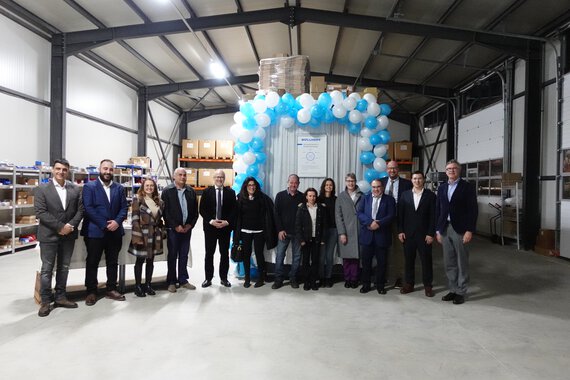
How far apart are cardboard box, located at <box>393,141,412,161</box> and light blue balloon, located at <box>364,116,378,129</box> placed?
8735mm

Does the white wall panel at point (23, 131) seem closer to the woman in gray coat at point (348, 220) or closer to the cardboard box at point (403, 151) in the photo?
the woman in gray coat at point (348, 220)

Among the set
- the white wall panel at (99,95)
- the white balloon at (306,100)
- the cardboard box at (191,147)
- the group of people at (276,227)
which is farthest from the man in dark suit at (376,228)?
the cardboard box at (191,147)

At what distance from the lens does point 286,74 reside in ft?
17.1

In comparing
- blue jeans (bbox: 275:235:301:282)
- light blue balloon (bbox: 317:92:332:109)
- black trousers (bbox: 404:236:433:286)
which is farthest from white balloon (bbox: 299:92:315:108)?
black trousers (bbox: 404:236:433:286)

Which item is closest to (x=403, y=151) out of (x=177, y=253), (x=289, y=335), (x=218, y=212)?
(x=218, y=212)

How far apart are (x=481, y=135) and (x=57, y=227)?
31.9 ft

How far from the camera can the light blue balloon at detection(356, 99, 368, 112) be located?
4820 millimetres

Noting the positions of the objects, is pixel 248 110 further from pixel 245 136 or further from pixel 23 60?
pixel 23 60

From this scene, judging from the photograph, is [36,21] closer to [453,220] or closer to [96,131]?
[96,131]

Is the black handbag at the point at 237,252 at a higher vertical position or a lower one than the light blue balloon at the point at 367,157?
lower

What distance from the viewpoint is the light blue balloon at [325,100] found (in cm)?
473

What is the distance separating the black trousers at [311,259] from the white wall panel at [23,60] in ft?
20.4

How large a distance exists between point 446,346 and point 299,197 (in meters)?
2.28

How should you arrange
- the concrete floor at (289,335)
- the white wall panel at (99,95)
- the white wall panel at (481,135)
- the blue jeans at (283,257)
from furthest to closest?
the white wall panel at (481,135), the white wall panel at (99,95), the blue jeans at (283,257), the concrete floor at (289,335)
